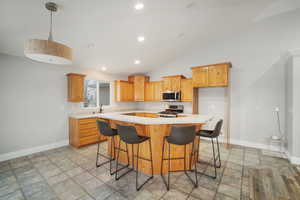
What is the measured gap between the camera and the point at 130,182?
7.45 feet

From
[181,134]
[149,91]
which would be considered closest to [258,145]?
[181,134]

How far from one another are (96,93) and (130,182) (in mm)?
3763

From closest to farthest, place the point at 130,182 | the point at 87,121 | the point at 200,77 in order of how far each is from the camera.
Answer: the point at 130,182
the point at 87,121
the point at 200,77

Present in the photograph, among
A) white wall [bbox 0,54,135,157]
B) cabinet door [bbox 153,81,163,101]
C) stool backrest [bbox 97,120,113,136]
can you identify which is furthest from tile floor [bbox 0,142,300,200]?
cabinet door [bbox 153,81,163,101]

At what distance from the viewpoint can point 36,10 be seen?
208 cm

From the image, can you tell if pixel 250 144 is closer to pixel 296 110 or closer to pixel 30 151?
pixel 296 110

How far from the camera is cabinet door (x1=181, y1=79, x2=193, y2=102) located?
464cm

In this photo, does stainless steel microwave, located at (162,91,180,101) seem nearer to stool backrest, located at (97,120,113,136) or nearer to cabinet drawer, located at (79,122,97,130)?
cabinet drawer, located at (79,122,97,130)

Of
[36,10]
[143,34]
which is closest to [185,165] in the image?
[143,34]

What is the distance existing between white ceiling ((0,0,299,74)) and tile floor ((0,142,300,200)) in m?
2.77

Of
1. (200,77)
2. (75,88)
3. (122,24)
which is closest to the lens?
(122,24)

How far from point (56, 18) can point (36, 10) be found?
0.28 meters

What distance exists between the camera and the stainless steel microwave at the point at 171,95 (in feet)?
15.8

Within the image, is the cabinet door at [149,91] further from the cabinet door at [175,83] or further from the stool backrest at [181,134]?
the stool backrest at [181,134]
